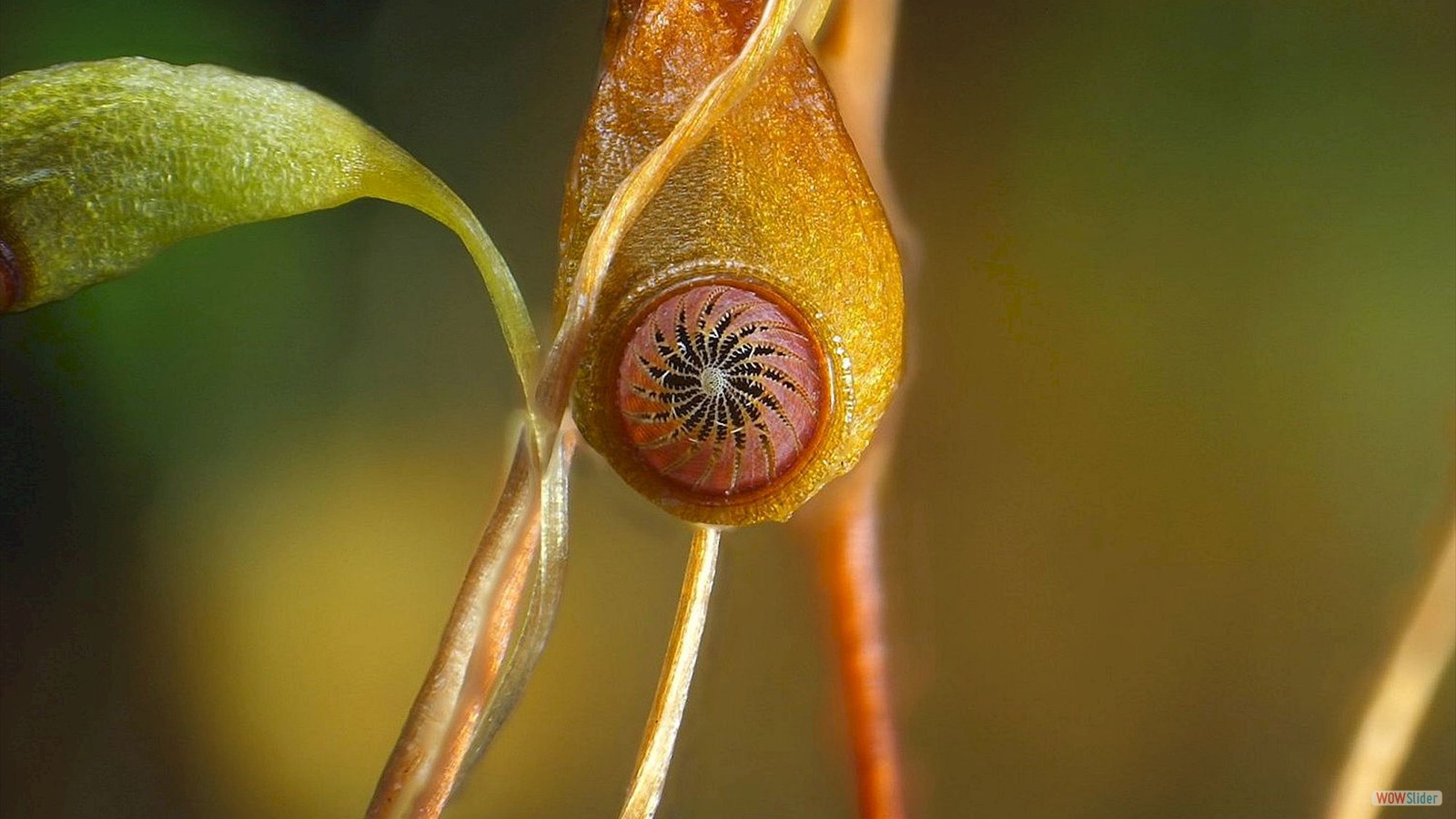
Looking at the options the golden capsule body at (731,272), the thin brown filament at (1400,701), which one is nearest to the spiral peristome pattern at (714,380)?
the golden capsule body at (731,272)

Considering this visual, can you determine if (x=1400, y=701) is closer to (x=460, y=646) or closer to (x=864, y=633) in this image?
(x=864, y=633)

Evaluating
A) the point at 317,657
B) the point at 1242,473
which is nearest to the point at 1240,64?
the point at 1242,473

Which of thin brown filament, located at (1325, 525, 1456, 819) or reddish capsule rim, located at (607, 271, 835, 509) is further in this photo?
thin brown filament, located at (1325, 525, 1456, 819)

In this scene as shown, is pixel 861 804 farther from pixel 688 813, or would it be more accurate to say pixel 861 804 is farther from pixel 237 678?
pixel 237 678

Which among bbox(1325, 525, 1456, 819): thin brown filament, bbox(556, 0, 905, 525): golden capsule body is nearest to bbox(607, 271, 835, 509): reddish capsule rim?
bbox(556, 0, 905, 525): golden capsule body

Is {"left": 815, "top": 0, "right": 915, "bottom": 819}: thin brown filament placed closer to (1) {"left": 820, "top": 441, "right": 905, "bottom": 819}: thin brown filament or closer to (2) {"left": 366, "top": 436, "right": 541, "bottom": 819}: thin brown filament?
(1) {"left": 820, "top": 441, "right": 905, "bottom": 819}: thin brown filament

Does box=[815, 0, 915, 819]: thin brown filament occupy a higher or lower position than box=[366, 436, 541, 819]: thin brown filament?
higher
